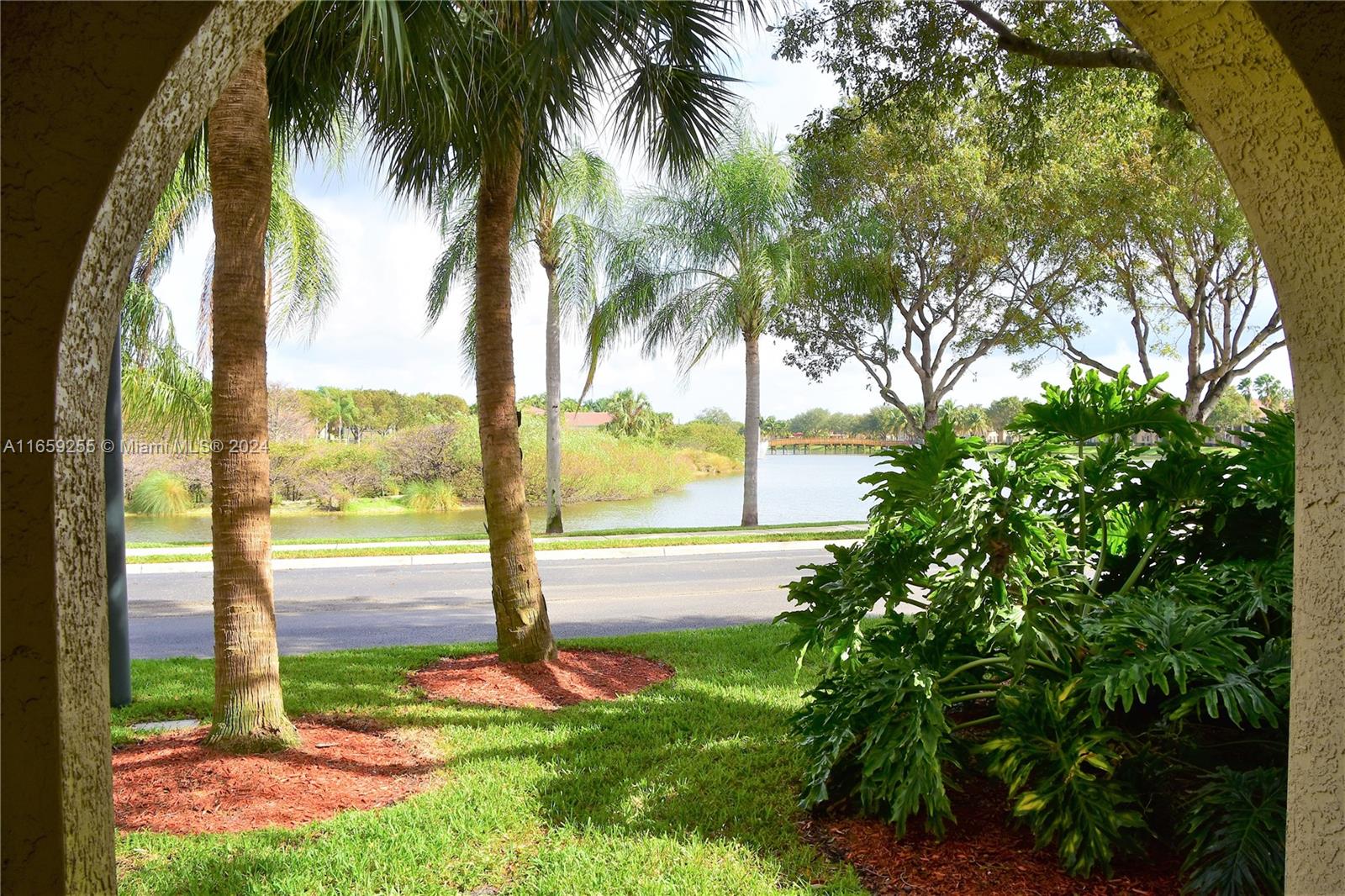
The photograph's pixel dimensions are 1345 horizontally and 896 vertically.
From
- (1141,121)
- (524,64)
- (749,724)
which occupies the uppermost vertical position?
(1141,121)

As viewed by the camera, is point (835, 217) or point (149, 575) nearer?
point (149, 575)

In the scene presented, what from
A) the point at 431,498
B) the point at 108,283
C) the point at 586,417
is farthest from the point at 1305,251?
the point at 586,417

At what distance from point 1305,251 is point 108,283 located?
2573 millimetres

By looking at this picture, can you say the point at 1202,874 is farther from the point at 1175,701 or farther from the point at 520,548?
the point at 520,548

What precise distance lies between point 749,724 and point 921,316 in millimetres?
17286

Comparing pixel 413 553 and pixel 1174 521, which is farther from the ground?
pixel 1174 521

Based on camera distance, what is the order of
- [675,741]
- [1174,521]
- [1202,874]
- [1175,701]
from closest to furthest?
[1202,874] → [1175,701] → [1174,521] → [675,741]

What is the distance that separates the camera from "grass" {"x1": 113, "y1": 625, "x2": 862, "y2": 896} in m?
3.34

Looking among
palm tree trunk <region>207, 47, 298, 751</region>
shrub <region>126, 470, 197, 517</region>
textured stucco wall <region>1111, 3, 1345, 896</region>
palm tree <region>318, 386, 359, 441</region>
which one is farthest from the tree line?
palm tree <region>318, 386, 359, 441</region>

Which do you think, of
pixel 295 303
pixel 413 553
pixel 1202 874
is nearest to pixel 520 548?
pixel 1202 874

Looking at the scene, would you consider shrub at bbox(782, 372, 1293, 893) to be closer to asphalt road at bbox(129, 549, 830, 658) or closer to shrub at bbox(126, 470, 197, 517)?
asphalt road at bbox(129, 549, 830, 658)

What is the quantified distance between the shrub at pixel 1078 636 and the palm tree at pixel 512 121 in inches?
118

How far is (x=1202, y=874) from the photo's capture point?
9.55 ft

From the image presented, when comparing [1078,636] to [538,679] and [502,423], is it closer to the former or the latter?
[538,679]
